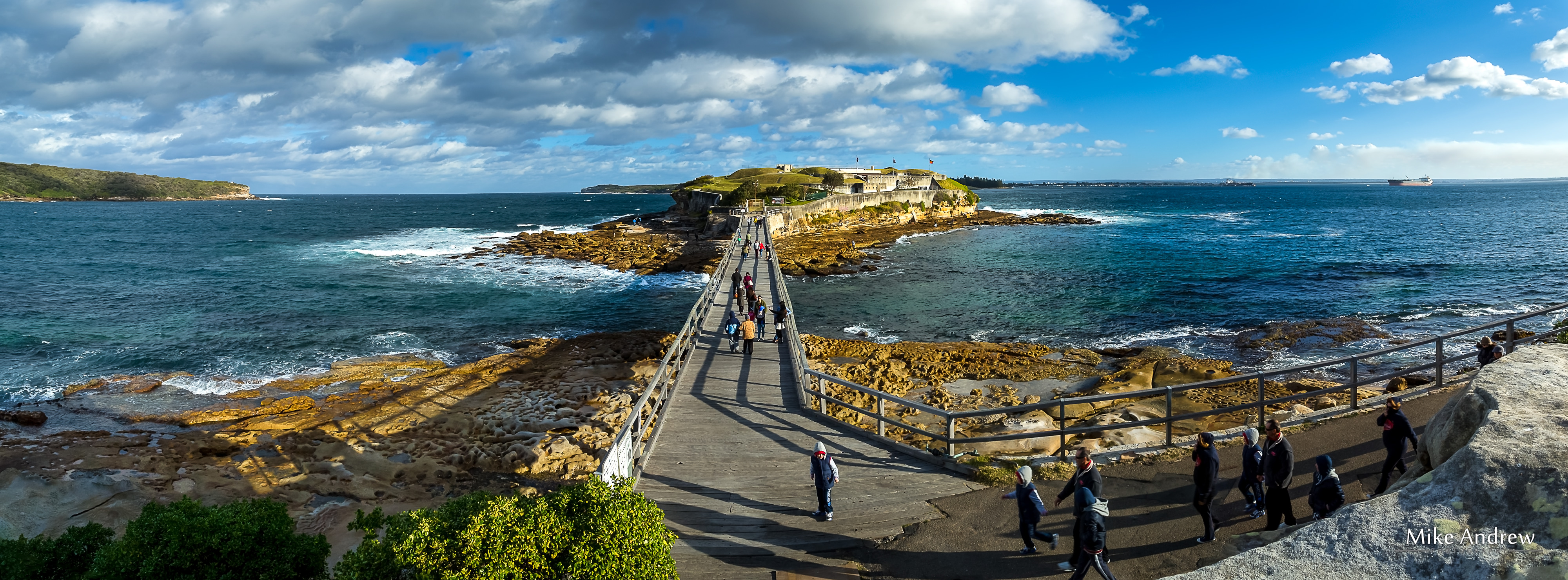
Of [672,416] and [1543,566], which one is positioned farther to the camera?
[672,416]

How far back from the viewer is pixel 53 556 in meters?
6.10

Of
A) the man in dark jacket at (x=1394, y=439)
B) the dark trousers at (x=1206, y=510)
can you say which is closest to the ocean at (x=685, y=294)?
the man in dark jacket at (x=1394, y=439)

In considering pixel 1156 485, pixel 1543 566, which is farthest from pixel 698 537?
pixel 1543 566

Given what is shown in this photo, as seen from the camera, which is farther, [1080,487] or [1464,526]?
[1080,487]

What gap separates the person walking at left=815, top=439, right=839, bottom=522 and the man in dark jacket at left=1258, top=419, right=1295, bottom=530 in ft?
14.1

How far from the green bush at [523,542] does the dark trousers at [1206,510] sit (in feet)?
17.2

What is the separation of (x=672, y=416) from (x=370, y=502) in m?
5.86

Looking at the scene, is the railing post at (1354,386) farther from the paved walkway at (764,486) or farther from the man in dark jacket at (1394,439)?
the paved walkway at (764,486)

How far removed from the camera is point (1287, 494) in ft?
22.7

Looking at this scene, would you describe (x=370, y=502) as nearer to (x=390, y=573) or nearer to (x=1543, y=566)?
(x=390, y=573)

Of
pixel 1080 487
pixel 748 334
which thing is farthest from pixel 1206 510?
pixel 748 334

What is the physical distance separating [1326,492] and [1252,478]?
0.71 meters

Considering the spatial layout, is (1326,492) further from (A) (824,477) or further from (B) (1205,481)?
(A) (824,477)

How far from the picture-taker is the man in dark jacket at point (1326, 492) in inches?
258
